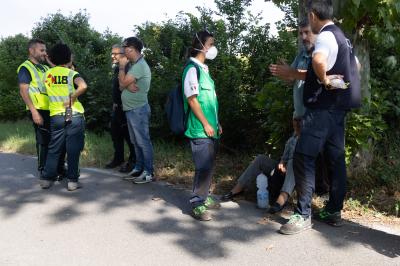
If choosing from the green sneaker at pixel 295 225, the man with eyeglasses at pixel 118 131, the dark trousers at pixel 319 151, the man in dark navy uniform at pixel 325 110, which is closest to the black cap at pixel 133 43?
the man with eyeglasses at pixel 118 131

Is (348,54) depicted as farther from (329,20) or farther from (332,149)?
(332,149)

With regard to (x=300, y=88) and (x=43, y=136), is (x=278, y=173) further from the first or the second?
(x=43, y=136)

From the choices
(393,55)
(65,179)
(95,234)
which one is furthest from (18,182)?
(393,55)

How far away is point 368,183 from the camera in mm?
5223

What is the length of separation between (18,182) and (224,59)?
152 inches

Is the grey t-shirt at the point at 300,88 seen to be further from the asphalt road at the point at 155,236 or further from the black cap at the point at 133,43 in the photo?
the black cap at the point at 133,43

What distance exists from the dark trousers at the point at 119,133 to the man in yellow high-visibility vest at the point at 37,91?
1097 millimetres

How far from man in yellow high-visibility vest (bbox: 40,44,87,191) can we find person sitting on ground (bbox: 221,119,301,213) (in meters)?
2.01

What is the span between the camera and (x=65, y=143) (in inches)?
229

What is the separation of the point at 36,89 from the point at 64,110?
56cm

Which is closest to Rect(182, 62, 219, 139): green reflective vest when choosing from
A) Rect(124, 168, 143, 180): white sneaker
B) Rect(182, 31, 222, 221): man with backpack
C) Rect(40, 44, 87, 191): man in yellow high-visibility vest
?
Rect(182, 31, 222, 221): man with backpack

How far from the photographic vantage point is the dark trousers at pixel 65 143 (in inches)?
223

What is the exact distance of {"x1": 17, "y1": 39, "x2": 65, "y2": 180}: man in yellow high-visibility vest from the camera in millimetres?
5797

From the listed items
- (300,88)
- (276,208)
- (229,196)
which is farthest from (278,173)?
(300,88)
